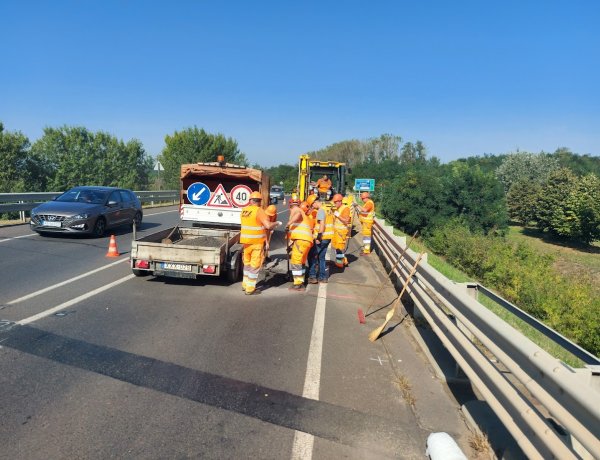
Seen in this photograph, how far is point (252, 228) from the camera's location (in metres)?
7.62

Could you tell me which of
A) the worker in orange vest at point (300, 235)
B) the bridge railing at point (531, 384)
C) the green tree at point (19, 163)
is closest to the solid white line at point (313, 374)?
the worker in orange vest at point (300, 235)

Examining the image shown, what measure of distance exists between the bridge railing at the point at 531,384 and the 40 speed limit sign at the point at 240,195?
7587mm

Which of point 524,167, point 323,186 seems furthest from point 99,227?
point 524,167

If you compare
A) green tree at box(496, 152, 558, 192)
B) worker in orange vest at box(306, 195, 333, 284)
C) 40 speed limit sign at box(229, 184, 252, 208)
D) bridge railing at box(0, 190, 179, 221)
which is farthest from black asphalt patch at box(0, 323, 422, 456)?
green tree at box(496, 152, 558, 192)

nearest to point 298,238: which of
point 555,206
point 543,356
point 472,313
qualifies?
point 472,313

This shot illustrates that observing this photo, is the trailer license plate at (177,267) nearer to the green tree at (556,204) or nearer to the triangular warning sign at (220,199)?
the triangular warning sign at (220,199)

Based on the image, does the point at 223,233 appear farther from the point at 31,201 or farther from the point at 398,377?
the point at 31,201

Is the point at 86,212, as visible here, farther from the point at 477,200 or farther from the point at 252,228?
the point at 477,200

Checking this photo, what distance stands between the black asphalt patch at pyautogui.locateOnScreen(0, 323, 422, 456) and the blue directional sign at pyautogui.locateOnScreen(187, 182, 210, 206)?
689cm

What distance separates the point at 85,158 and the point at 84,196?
4952 cm

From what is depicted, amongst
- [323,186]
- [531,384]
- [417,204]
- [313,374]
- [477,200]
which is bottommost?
[313,374]

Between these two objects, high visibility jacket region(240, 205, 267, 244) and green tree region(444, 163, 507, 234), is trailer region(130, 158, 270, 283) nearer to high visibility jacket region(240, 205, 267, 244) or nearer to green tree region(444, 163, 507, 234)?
high visibility jacket region(240, 205, 267, 244)

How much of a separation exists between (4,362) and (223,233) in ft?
18.4

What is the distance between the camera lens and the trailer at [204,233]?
25.5 ft
